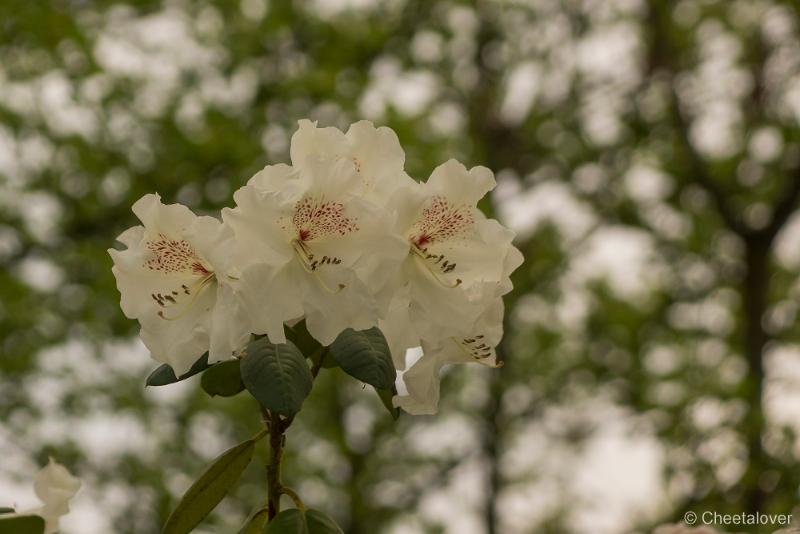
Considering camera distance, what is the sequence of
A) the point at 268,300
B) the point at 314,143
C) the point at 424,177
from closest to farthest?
the point at 268,300 → the point at 314,143 → the point at 424,177

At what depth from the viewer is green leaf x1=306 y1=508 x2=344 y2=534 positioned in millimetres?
1077

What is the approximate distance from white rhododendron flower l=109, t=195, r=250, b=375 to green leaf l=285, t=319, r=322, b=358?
9cm

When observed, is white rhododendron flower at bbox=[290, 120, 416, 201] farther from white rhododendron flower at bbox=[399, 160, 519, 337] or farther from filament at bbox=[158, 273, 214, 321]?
filament at bbox=[158, 273, 214, 321]

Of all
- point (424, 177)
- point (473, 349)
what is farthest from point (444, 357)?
point (424, 177)

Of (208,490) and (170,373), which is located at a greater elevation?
(170,373)

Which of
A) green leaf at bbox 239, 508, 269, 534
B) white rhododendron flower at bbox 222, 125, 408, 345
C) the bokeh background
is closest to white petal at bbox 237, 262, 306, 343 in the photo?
white rhododendron flower at bbox 222, 125, 408, 345

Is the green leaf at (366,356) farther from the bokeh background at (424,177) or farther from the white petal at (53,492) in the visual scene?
the bokeh background at (424,177)

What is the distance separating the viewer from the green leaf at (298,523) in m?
1.06

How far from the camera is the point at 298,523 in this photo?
107 cm

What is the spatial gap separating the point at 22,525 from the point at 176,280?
0.28 m

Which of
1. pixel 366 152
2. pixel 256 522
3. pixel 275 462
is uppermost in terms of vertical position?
pixel 366 152

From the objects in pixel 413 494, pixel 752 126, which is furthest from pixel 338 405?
pixel 752 126

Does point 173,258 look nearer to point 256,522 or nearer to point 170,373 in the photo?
point 170,373

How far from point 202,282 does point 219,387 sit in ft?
0.38
